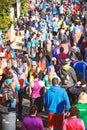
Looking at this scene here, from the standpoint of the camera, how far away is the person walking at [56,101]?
435 inches

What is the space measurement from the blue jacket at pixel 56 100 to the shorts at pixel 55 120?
0.44 feet

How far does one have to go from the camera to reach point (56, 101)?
437 inches

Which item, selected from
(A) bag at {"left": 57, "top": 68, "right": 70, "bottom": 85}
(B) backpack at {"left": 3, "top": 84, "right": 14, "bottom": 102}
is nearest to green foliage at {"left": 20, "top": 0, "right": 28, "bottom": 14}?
(A) bag at {"left": 57, "top": 68, "right": 70, "bottom": 85}

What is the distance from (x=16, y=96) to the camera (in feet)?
40.3

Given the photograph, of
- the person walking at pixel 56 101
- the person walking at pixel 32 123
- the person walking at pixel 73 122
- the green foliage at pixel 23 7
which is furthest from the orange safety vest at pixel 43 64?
the green foliage at pixel 23 7

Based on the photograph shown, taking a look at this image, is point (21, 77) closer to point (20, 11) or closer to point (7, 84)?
point (7, 84)

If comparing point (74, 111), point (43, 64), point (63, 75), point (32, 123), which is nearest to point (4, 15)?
point (43, 64)

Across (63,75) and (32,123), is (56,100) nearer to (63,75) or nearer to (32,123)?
(32,123)

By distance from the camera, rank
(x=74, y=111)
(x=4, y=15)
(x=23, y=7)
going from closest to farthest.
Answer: (x=74, y=111) → (x=4, y=15) → (x=23, y=7)

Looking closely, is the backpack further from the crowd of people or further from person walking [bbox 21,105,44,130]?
person walking [bbox 21,105,44,130]

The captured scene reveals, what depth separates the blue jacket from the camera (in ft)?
36.2

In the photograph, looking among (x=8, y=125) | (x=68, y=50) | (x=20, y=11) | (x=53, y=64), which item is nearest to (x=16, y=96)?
(x=8, y=125)

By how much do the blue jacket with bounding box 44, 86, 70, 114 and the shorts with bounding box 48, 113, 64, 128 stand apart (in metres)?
0.13

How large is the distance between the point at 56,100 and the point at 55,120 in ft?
1.91
